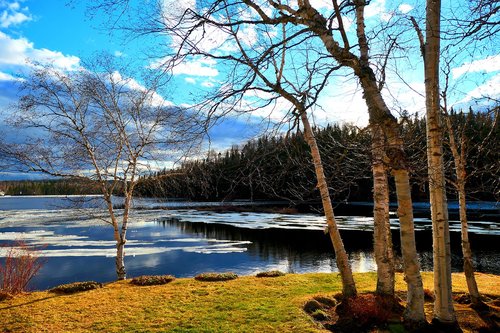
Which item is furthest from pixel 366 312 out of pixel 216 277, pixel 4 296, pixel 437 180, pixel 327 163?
pixel 4 296

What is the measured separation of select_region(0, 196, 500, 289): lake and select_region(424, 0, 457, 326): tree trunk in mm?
6316

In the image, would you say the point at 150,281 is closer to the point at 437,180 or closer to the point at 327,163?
the point at 327,163

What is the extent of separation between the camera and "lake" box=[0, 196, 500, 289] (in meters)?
16.2

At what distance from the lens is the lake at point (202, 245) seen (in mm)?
16156

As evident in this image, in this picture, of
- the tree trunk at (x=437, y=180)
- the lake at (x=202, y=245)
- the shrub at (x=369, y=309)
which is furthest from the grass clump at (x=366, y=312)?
the lake at (x=202, y=245)

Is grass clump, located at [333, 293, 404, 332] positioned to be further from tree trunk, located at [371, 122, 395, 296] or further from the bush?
the bush

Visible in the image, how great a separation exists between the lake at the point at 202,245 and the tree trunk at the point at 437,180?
6.32m

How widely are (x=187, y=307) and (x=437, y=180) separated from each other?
5.67m

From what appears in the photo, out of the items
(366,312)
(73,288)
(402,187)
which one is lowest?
(73,288)

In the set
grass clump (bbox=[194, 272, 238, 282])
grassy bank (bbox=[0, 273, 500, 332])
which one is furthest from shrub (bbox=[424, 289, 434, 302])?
grass clump (bbox=[194, 272, 238, 282])

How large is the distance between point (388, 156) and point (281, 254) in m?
15.2

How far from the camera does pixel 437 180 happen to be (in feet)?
17.5

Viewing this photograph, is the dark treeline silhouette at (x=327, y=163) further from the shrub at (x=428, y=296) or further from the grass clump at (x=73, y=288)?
the grass clump at (x=73, y=288)

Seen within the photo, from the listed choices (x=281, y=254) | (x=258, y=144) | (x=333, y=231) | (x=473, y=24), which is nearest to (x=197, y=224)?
(x=281, y=254)
